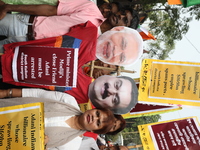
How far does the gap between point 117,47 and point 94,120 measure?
2.67ft

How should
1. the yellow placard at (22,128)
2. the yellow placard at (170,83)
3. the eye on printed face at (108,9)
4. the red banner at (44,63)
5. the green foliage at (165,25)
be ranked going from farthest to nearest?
the green foliage at (165,25) < the eye on printed face at (108,9) < the yellow placard at (170,83) < the red banner at (44,63) < the yellow placard at (22,128)

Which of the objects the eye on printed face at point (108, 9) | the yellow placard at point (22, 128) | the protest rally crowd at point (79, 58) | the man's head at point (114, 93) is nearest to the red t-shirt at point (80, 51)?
the protest rally crowd at point (79, 58)

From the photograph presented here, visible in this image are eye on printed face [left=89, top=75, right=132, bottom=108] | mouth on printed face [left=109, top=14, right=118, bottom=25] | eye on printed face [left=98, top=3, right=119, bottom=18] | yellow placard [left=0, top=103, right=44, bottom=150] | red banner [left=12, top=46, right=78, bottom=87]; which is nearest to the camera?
yellow placard [left=0, top=103, right=44, bottom=150]

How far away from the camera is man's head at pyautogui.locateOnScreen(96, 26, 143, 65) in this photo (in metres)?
2.15

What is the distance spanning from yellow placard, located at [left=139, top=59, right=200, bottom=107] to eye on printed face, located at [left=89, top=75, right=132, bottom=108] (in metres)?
0.25

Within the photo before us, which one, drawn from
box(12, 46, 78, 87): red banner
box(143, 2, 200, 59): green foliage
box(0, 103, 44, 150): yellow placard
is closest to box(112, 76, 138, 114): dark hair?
box(12, 46, 78, 87): red banner

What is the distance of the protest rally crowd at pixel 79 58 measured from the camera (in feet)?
6.04

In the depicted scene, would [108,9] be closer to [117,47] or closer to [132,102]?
[117,47]

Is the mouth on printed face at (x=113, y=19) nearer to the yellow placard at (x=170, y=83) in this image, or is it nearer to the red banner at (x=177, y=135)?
the yellow placard at (x=170, y=83)

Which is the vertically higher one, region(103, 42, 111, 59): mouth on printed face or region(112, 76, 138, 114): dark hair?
region(103, 42, 111, 59): mouth on printed face

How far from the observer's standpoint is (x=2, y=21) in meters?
2.00

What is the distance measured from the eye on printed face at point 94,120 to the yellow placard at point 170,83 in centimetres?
57

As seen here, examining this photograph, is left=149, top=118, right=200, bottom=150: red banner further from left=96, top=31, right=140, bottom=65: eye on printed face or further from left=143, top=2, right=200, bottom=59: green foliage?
left=143, top=2, right=200, bottom=59: green foliage

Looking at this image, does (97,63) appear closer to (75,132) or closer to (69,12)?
(69,12)
